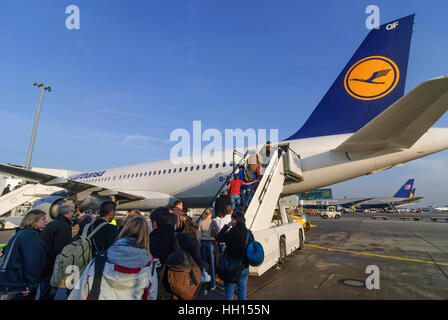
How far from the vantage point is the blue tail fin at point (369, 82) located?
31.6 ft

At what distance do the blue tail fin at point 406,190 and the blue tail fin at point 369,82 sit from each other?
2677 inches

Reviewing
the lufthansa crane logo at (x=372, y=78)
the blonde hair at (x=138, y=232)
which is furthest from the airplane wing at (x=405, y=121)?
the blonde hair at (x=138, y=232)

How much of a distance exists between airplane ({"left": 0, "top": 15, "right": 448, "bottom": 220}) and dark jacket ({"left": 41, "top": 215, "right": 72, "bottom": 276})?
123 centimetres

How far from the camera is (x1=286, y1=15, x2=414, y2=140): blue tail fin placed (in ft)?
31.6

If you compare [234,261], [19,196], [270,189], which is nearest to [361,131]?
[270,189]

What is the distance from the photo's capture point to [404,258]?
25.4ft

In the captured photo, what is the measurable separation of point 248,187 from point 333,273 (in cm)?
343

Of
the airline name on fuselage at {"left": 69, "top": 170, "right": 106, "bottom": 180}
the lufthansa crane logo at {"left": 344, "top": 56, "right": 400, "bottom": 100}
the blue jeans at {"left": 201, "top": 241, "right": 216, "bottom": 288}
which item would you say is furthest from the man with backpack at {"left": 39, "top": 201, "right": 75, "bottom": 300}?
the airline name on fuselage at {"left": 69, "top": 170, "right": 106, "bottom": 180}

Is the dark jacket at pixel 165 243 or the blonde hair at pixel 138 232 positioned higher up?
the blonde hair at pixel 138 232

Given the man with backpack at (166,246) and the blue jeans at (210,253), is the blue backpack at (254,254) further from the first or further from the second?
the blue jeans at (210,253)

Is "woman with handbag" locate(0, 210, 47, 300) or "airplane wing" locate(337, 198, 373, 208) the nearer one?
"woman with handbag" locate(0, 210, 47, 300)

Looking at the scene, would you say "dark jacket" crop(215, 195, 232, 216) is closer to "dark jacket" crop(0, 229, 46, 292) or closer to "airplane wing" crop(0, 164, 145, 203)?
"dark jacket" crop(0, 229, 46, 292)

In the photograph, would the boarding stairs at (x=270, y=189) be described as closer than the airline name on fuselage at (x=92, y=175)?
Yes
